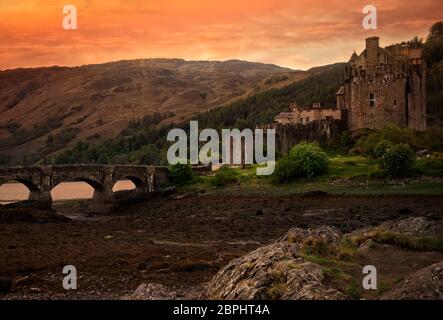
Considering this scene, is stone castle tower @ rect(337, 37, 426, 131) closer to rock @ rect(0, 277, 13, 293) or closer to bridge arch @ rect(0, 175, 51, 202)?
bridge arch @ rect(0, 175, 51, 202)

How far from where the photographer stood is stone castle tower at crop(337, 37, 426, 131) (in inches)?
2805

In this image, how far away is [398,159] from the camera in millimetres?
57500

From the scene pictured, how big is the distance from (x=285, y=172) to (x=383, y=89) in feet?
51.3

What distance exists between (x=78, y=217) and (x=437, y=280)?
48.6 m

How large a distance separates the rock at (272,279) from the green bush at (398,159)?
121 ft

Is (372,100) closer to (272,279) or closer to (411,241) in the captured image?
(411,241)

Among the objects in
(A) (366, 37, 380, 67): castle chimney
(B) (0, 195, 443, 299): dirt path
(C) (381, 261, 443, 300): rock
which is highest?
(A) (366, 37, 380, 67): castle chimney

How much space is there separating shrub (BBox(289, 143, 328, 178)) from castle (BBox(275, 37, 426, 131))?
11.0 m

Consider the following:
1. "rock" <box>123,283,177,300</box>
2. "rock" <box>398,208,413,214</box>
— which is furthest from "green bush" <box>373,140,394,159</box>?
"rock" <box>123,283,177,300</box>

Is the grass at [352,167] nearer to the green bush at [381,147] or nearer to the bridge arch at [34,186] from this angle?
the green bush at [381,147]

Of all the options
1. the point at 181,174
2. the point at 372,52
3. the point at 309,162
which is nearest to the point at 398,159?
the point at 309,162

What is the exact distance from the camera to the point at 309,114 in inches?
3155
